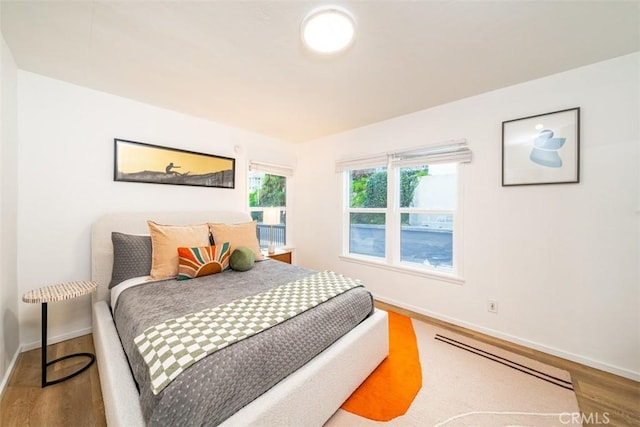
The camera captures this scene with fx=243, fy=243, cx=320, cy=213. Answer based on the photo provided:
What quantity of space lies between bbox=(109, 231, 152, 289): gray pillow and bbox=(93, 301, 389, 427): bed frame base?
323mm

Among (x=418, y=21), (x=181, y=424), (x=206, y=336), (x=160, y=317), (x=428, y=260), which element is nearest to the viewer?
(x=181, y=424)

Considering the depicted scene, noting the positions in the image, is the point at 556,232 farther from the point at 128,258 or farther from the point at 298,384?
the point at 128,258

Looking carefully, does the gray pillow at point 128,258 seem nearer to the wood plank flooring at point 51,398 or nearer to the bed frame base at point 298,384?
the bed frame base at point 298,384

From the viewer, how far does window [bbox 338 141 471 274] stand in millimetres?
2607

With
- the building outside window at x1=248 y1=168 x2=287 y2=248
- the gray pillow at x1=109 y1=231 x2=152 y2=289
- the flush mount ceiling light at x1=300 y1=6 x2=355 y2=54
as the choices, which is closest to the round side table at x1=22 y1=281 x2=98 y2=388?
the gray pillow at x1=109 y1=231 x2=152 y2=289

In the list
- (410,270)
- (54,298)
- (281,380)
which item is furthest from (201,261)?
(410,270)

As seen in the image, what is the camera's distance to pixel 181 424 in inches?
33.7

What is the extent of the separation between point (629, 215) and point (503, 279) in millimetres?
934

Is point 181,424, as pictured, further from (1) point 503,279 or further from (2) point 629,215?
(2) point 629,215

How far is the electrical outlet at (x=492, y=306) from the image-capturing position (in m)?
2.27

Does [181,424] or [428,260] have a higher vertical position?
[428,260]

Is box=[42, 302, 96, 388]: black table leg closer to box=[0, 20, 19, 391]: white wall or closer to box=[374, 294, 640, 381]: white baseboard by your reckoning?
box=[0, 20, 19, 391]: white wall

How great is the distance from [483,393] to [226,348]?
1.66 meters

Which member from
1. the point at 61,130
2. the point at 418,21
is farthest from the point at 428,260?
the point at 61,130
